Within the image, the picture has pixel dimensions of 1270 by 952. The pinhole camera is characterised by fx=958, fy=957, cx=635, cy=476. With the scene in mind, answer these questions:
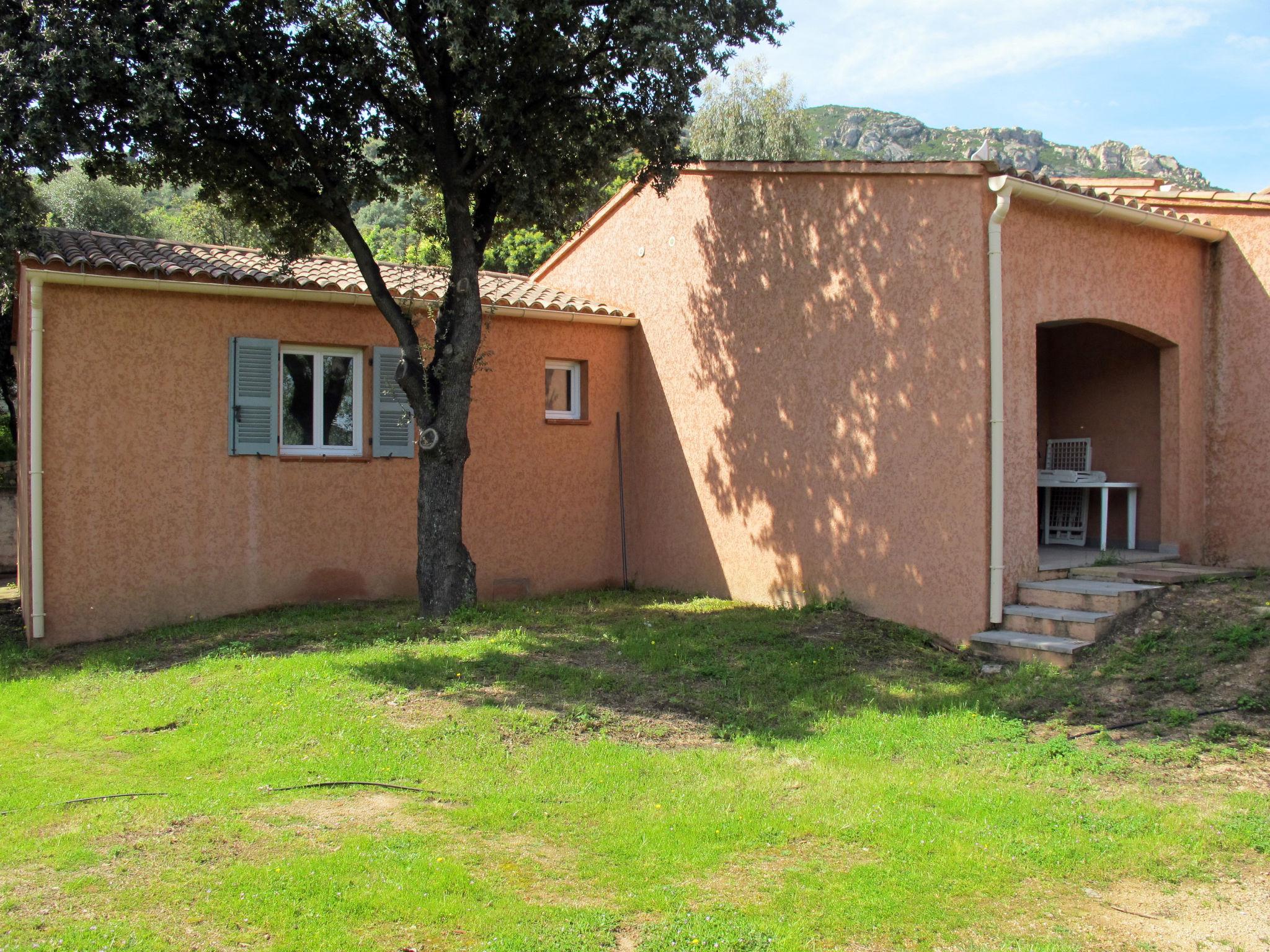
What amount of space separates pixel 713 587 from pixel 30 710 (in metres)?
6.71

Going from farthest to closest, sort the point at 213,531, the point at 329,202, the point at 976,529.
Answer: the point at 213,531, the point at 329,202, the point at 976,529

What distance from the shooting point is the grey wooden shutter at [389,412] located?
10695 millimetres

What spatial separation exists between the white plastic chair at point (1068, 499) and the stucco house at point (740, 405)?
0.18 meters

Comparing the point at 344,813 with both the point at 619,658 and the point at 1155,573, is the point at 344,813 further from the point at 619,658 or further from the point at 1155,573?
the point at 1155,573

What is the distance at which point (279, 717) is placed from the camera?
241 inches

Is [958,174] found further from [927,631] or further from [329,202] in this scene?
[329,202]

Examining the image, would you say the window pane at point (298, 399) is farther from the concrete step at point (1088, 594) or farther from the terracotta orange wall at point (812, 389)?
the concrete step at point (1088, 594)

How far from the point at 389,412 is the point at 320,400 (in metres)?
0.75

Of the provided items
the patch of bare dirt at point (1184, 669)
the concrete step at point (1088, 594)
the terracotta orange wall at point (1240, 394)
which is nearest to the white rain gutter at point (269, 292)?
the concrete step at point (1088, 594)

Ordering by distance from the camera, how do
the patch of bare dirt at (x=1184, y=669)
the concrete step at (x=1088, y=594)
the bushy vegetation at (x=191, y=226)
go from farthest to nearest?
the bushy vegetation at (x=191, y=226) < the concrete step at (x=1088, y=594) < the patch of bare dirt at (x=1184, y=669)

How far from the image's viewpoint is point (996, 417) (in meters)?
8.01

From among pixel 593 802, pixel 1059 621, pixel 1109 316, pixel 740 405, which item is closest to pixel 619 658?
pixel 593 802

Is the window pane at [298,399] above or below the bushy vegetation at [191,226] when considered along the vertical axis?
below

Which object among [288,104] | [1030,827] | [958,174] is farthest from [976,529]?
[288,104]
